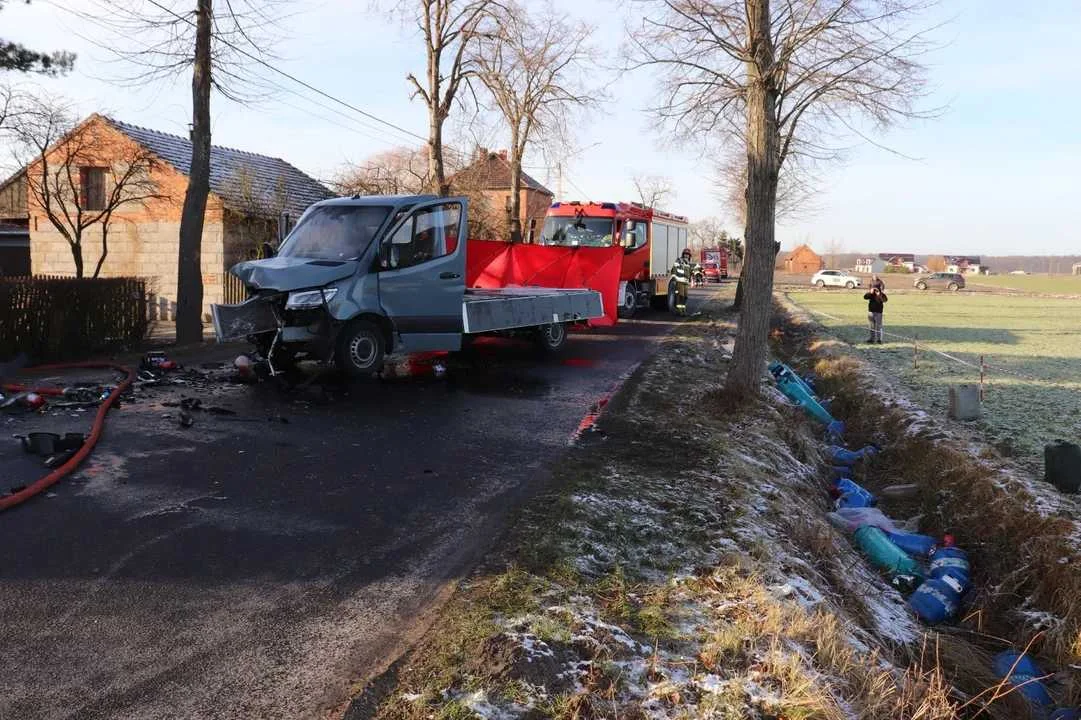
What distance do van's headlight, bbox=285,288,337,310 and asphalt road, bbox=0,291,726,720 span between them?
121 centimetres

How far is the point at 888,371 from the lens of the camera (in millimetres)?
15148

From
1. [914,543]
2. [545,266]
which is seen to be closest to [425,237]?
[545,266]

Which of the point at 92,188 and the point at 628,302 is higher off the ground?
the point at 92,188

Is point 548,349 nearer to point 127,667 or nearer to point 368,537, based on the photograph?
point 368,537

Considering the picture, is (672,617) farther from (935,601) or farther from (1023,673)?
(935,601)

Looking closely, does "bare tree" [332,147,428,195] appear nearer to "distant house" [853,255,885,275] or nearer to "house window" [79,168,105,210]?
"house window" [79,168,105,210]

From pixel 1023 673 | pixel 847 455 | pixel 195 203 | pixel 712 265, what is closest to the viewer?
pixel 1023 673

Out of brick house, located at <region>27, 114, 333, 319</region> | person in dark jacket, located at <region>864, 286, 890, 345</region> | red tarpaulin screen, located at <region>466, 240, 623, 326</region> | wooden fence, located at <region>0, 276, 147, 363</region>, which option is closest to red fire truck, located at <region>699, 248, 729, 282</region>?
person in dark jacket, located at <region>864, 286, 890, 345</region>

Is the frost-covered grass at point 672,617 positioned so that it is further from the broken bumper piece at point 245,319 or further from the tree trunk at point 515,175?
the tree trunk at point 515,175

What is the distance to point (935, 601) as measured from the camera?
6031 mm

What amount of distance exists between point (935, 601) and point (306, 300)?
7268 mm

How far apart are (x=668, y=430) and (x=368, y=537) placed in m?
4.23

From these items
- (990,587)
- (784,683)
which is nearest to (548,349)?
(990,587)

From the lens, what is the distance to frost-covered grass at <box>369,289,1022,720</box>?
3252mm
